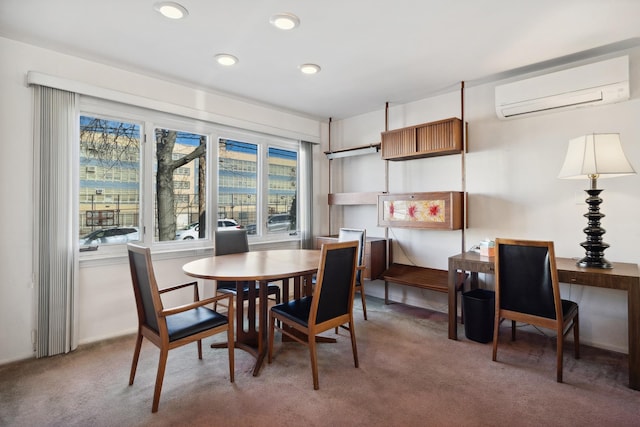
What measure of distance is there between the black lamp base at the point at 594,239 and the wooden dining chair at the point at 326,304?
1813 mm

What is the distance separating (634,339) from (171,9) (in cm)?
374

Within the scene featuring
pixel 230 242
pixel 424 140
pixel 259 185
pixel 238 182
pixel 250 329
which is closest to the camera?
pixel 250 329

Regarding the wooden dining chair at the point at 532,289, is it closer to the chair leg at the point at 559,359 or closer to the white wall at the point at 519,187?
the chair leg at the point at 559,359

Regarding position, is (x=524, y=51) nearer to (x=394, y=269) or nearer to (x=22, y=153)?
(x=394, y=269)

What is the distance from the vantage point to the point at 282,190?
463cm

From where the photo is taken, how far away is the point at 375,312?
3807 millimetres

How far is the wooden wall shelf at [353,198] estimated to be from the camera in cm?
430

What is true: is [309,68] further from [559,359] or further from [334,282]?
[559,359]

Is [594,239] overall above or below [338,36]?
below

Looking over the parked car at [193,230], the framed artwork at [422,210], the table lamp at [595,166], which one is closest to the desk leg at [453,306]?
the framed artwork at [422,210]

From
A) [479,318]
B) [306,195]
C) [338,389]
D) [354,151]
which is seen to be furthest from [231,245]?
[479,318]

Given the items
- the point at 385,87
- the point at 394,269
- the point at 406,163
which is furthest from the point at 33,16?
the point at 394,269

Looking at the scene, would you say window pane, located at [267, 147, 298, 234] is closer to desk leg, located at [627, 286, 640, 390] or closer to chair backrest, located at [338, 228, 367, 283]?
chair backrest, located at [338, 228, 367, 283]

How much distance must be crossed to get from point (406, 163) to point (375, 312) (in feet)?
6.14
